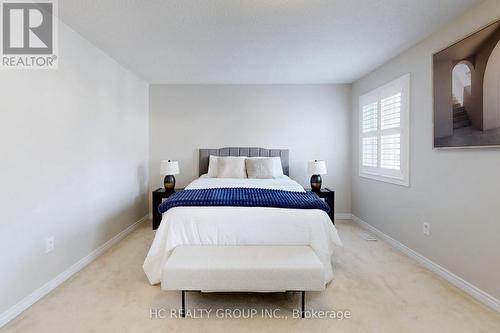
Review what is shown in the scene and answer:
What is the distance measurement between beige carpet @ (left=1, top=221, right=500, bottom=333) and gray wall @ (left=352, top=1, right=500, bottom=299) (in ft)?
0.98

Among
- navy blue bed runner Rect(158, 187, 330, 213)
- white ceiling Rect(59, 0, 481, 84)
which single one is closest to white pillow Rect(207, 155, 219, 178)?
white ceiling Rect(59, 0, 481, 84)

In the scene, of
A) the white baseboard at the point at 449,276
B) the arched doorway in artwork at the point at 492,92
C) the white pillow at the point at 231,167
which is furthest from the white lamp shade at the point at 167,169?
the arched doorway in artwork at the point at 492,92

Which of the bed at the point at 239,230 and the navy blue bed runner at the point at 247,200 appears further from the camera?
the navy blue bed runner at the point at 247,200

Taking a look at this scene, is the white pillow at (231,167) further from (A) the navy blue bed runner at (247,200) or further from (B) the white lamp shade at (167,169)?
(A) the navy blue bed runner at (247,200)

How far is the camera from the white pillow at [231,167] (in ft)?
12.8

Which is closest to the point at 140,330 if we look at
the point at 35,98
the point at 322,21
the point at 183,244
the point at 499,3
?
the point at 183,244

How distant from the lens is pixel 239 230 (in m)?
2.18

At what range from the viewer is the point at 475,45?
2.02 m

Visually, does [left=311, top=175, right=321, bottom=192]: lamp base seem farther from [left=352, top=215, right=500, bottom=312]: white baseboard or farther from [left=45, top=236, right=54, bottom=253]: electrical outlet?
[left=45, top=236, right=54, bottom=253]: electrical outlet

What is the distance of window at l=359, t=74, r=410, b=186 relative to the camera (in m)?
2.99

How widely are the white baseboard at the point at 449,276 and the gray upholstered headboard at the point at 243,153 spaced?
72.6 inches

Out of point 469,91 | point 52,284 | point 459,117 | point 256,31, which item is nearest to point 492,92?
point 469,91

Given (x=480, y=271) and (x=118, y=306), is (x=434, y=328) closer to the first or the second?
(x=480, y=271)

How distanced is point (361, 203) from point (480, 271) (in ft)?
6.80
